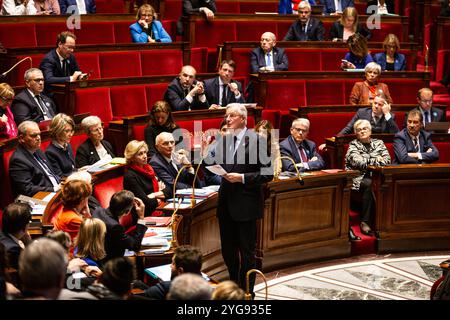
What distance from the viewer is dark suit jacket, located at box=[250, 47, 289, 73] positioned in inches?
255

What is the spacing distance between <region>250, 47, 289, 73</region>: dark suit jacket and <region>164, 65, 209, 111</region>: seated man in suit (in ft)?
2.85

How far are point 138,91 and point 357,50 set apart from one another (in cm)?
192

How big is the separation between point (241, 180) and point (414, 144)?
6.85ft

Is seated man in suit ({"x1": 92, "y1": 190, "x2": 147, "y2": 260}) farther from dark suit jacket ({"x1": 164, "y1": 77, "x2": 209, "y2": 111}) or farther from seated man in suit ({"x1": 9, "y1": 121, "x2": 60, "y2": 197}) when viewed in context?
dark suit jacket ({"x1": 164, "y1": 77, "x2": 209, "y2": 111})

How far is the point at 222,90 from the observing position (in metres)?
5.95

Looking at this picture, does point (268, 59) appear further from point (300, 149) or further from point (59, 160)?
point (59, 160)

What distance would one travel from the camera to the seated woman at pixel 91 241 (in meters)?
3.27

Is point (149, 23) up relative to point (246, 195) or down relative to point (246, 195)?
up

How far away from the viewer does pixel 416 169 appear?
17.4 feet

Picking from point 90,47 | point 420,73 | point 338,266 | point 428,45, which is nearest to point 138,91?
point 90,47

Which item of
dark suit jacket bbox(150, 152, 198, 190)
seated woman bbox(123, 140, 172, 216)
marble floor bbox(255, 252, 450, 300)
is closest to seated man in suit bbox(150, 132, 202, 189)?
dark suit jacket bbox(150, 152, 198, 190)

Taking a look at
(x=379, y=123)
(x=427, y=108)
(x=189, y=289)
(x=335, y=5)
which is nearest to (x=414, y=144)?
(x=379, y=123)

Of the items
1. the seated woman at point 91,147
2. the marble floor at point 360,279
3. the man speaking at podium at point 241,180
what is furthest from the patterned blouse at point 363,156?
the seated woman at point 91,147

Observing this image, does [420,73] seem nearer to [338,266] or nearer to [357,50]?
[357,50]
